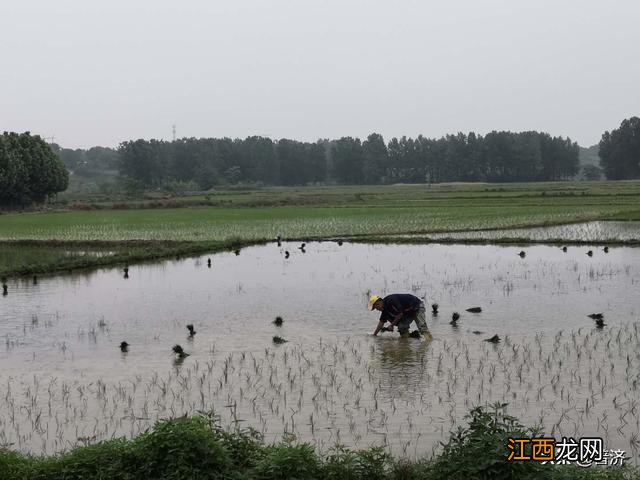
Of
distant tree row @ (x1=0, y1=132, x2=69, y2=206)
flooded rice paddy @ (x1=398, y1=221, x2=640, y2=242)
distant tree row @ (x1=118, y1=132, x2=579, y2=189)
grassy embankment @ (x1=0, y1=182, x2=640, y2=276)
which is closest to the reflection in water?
grassy embankment @ (x1=0, y1=182, x2=640, y2=276)

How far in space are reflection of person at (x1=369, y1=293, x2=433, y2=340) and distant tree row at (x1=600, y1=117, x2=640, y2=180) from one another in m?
94.0

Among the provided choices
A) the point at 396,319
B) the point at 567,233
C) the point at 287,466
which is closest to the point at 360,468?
the point at 287,466

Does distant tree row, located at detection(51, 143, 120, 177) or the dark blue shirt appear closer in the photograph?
the dark blue shirt

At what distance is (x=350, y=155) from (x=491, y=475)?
103 m

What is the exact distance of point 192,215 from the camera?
133 feet

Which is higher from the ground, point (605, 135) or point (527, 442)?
point (605, 135)

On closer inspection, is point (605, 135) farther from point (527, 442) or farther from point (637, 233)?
point (527, 442)

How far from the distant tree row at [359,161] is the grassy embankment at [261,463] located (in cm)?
9210

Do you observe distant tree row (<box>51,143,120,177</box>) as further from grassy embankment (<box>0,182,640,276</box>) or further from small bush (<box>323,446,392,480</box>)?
small bush (<box>323,446,392,480</box>)

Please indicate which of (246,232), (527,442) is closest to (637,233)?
(246,232)

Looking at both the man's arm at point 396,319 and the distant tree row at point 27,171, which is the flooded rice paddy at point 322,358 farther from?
the distant tree row at point 27,171

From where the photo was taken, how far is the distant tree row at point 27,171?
5153 cm

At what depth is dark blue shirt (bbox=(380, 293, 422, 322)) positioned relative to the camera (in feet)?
33.3

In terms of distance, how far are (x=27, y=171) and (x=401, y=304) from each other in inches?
1977
